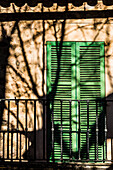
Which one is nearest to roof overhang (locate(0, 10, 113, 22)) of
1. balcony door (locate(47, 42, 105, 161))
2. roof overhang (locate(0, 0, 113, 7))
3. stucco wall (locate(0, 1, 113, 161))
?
stucco wall (locate(0, 1, 113, 161))

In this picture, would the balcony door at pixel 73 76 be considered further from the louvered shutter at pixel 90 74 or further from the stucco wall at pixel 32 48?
the stucco wall at pixel 32 48

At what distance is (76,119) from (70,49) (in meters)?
1.74

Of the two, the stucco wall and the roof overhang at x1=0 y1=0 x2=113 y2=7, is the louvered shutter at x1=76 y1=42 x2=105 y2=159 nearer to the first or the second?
the stucco wall

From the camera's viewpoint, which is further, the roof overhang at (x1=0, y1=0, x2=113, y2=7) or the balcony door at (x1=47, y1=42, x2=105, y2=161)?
the roof overhang at (x1=0, y1=0, x2=113, y2=7)

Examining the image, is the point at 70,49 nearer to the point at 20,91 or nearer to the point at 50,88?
the point at 50,88

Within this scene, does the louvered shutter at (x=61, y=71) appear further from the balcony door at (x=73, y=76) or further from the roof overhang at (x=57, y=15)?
→ the roof overhang at (x=57, y=15)

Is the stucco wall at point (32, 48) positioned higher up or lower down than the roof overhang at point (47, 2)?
lower down

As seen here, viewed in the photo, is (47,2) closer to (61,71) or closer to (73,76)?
(61,71)

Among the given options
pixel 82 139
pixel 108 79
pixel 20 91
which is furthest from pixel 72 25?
pixel 82 139

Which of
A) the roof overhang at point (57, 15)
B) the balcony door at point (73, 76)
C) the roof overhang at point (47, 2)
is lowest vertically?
the balcony door at point (73, 76)

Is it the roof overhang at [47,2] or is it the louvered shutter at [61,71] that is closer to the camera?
the louvered shutter at [61,71]

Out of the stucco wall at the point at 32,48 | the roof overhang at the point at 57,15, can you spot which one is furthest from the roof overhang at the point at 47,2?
the roof overhang at the point at 57,15

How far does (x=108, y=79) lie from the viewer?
660 centimetres

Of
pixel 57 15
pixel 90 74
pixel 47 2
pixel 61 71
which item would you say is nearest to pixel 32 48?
pixel 61 71
